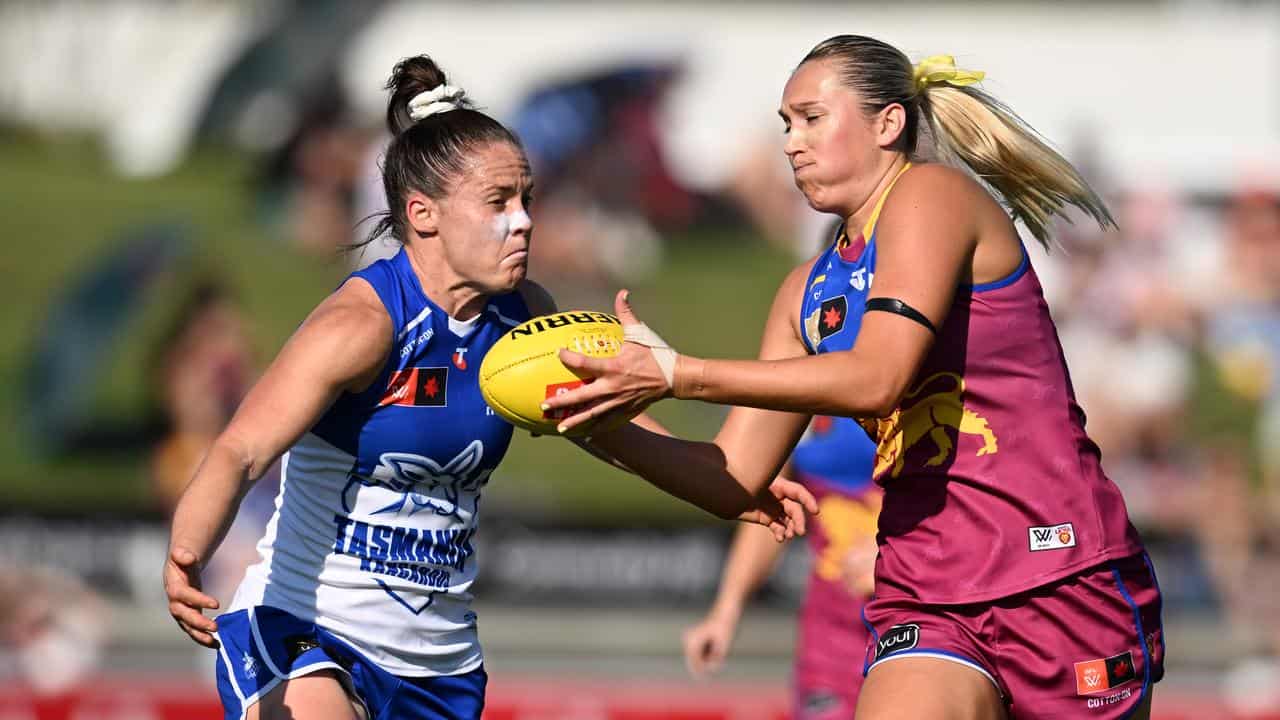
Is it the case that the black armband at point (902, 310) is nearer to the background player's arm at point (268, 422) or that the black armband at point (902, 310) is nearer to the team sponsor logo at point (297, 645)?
the background player's arm at point (268, 422)

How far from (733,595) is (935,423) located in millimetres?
1837

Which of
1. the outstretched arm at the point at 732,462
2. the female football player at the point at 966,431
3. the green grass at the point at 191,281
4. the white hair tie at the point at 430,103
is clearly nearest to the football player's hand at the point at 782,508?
the outstretched arm at the point at 732,462

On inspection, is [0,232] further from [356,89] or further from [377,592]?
[377,592]

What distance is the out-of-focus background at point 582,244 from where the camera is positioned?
11.4 metres

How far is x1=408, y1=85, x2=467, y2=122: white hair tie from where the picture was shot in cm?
385

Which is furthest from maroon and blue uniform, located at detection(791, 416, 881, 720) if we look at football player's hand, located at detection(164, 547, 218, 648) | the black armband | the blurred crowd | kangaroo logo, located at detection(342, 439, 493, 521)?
the blurred crowd

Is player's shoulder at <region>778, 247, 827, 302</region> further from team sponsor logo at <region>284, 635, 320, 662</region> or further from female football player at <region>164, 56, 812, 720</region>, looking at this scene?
team sponsor logo at <region>284, 635, 320, 662</region>

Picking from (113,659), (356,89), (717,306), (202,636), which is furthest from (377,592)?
(356,89)

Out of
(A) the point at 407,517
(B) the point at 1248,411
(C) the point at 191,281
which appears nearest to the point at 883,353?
(A) the point at 407,517

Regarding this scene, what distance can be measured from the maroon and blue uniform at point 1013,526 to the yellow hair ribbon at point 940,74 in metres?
0.42

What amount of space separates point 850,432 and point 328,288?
8.14 meters

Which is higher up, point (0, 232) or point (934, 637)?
point (934, 637)

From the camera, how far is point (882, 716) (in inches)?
123

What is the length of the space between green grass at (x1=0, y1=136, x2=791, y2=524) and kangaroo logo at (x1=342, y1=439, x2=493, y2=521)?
7876 millimetres
